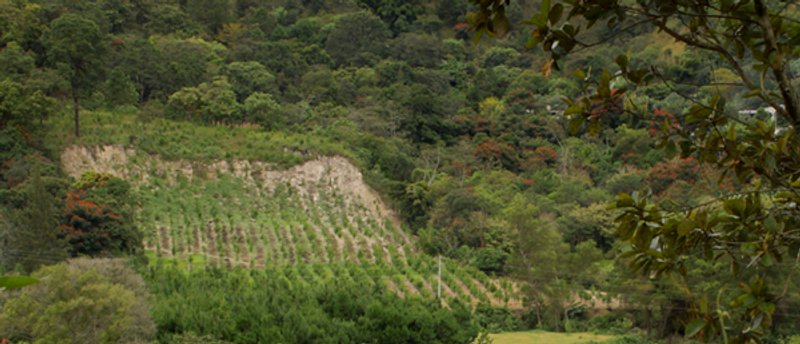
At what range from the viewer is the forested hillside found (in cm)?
212

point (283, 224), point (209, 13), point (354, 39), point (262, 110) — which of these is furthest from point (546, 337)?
point (209, 13)

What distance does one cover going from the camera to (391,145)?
27.5 m

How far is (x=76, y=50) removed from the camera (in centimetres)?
2234

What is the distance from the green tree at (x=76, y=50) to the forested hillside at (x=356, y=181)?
0.06m

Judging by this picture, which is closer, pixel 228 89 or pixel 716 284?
pixel 716 284

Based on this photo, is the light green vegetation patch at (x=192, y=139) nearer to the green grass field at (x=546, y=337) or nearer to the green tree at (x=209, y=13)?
the green grass field at (x=546, y=337)

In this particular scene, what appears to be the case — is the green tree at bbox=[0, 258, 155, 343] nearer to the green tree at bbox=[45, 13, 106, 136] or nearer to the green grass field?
the green grass field

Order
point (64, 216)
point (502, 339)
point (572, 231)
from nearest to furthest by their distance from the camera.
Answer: point (64, 216) → point (502, 339) → point (572, 231)

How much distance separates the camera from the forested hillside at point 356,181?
6.95 feet

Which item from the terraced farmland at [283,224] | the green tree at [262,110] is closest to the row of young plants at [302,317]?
the terraced farmland at [283,224]

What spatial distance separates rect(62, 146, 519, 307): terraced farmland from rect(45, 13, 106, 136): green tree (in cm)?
190

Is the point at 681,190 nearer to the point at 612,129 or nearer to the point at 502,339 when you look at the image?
the point at 502,339

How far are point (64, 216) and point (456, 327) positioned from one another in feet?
26.9

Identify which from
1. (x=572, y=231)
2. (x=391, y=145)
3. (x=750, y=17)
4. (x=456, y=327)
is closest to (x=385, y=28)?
(x=391, y=145)
